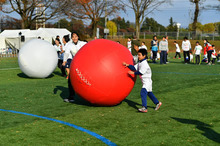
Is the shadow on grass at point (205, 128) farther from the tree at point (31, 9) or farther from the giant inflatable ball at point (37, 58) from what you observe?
the tree at point (31, 9)

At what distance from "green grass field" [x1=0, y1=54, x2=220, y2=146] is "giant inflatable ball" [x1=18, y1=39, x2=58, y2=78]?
291cm

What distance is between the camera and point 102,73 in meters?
7.22

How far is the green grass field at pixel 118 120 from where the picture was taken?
528cm

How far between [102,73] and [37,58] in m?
6.71

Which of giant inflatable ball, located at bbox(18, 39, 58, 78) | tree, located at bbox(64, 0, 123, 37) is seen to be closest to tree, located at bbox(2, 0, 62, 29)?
tree, located at bbox(64, 0, 123, 37)

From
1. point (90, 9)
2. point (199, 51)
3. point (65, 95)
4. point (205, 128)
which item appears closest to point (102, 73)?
point (205, 128)

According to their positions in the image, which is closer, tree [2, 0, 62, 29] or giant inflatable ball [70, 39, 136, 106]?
giant inflatable ball [70, 39, 136, 106]

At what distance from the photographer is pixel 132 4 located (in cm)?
5066

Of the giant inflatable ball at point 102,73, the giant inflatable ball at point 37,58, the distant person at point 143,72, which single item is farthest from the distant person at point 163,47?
the distant person at point 143,72

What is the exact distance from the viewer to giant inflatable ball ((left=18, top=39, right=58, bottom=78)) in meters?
13.1

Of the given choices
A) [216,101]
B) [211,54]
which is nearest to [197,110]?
[216,101]

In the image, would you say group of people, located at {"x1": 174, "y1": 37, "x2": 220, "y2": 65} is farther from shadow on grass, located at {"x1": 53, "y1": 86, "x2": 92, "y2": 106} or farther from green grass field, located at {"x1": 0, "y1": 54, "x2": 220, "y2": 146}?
shadow on grass, located at {"x1": 53, "y1": 86, "x2": 92, "y2": 106}

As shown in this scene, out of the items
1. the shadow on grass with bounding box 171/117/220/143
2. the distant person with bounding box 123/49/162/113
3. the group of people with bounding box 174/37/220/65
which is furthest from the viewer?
the group of people with bounding box 174/37/220/65

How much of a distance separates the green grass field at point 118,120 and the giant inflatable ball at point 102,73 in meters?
0.46
